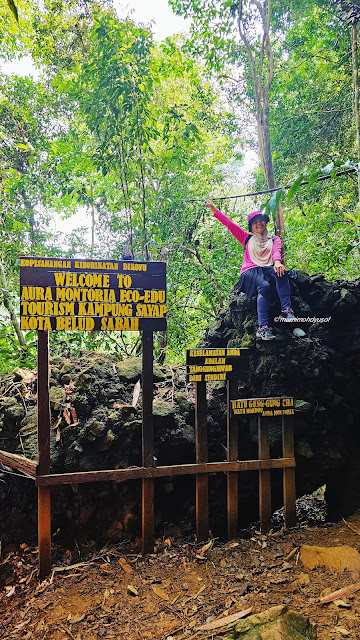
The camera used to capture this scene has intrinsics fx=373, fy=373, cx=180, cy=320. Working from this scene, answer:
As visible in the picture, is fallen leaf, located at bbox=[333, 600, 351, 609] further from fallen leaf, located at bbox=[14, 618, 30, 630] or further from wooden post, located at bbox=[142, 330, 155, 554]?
fallen leaf, located at bbox=[14, 618, 30, 630]

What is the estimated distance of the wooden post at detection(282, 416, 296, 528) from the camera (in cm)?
436

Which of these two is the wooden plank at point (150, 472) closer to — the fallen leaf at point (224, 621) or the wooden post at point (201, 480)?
the wooden post at point (201, 480)

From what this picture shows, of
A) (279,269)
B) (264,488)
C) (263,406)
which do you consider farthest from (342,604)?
(279,269)

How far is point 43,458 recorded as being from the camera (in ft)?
12.0

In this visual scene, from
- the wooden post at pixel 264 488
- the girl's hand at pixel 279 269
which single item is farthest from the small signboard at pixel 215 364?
the girl's hand at pixel 279 269

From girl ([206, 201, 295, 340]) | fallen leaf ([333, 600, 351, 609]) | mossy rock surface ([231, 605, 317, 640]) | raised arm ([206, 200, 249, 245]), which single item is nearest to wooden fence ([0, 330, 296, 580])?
girl ([206, 201, 295, 340])

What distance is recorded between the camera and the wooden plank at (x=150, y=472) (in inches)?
144

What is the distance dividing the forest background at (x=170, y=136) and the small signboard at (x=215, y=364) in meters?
2.33

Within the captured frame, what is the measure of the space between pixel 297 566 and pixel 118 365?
3.06m

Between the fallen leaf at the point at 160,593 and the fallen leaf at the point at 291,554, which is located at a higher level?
the fallen leaf at the point at 291,554

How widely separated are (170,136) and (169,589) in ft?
24.1

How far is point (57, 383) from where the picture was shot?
16.0ft

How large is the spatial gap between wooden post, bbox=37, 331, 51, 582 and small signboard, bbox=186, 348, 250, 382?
4.99 ft

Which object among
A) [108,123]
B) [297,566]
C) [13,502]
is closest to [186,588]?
[297,566]
